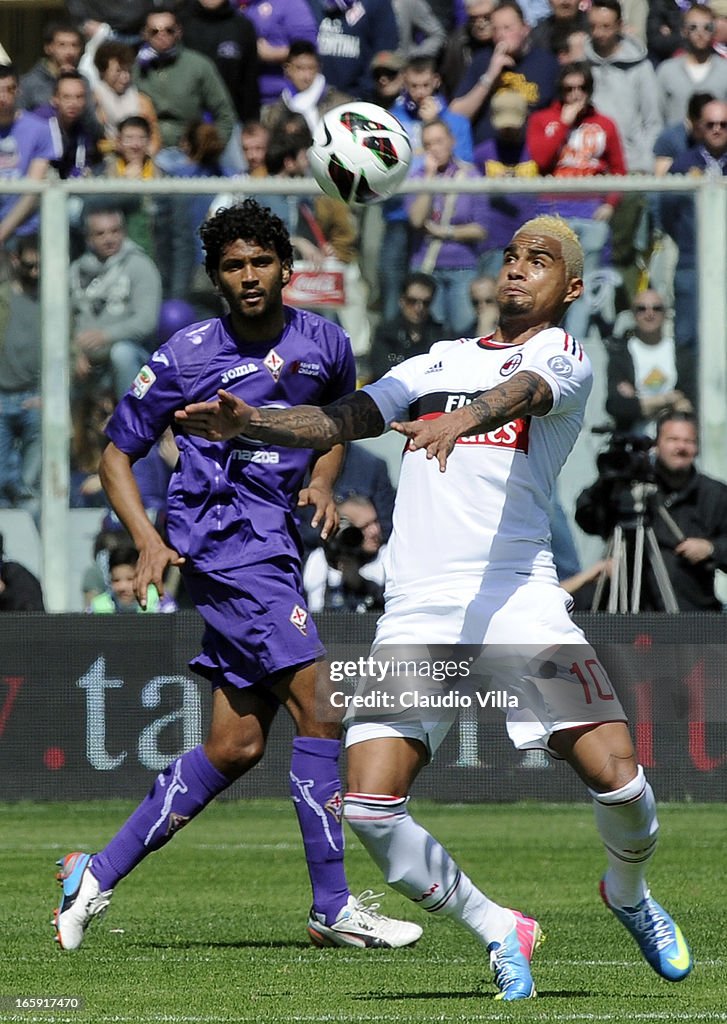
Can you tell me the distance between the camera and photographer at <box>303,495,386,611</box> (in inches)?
460

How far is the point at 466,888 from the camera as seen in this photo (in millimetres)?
5309

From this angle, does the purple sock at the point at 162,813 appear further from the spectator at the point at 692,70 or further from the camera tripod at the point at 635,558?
the spectator at the point at 692,70

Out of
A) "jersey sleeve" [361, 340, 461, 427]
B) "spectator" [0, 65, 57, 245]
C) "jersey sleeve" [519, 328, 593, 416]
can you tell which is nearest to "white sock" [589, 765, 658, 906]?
"jersey sleeve" [519, 328, 593, 416]

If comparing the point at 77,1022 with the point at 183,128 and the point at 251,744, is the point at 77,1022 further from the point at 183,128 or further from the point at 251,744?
the point at 183,128

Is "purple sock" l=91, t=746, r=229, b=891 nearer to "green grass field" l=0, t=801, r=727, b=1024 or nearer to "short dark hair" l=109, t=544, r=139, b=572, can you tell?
"green grass field" l=0, t=801, r=727, b=1024

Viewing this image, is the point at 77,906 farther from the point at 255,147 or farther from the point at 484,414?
the point at 255,147

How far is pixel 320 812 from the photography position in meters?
6.66

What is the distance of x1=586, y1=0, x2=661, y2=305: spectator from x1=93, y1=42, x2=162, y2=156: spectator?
328 cm

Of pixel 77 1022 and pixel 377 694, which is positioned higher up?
pixel 377 694

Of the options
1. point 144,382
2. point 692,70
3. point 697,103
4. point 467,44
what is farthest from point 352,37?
point 144,382

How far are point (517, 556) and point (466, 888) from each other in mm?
924

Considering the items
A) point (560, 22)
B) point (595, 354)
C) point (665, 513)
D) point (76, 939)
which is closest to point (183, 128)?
point (560, 22)

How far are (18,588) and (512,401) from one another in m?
7.39

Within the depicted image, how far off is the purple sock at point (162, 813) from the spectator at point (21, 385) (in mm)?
5702
